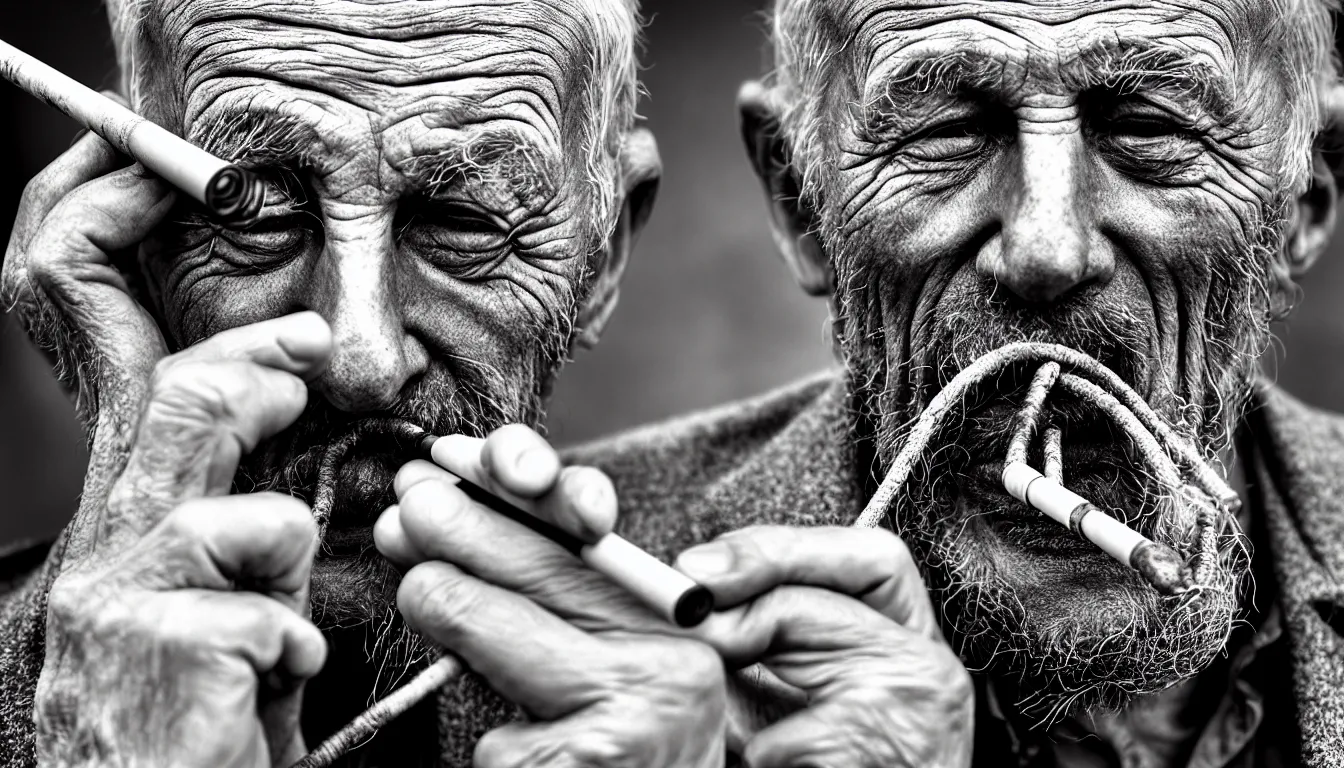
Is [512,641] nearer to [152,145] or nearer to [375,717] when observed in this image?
[375,717]

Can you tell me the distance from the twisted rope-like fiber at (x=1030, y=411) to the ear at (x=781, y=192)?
1.51ft

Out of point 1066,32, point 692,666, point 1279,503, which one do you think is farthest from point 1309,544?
point 692,666

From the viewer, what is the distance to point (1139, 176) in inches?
77.2

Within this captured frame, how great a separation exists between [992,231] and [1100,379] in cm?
24

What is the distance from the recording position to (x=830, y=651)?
1536mm

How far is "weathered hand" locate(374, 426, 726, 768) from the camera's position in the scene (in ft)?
4.71

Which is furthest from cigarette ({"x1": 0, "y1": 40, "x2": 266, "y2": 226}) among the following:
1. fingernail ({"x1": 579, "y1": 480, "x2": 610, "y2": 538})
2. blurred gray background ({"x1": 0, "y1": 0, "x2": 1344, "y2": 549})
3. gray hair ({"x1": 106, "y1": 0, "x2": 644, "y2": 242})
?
blurred gray background ({"x1": 0, "y1": 0, "x2": 1344, "y2": 549})

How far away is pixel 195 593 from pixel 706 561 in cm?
50

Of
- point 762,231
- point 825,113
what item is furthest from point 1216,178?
point 762,231

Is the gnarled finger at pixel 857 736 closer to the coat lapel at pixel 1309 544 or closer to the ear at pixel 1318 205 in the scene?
the coat lapel at pixel 1309 544

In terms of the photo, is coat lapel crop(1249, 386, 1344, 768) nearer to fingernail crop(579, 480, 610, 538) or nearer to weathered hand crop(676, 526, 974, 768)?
weathered hand crop(676, 526, 974, 768)

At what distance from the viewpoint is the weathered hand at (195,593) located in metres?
1.42

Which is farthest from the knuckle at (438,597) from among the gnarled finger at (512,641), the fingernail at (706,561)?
the fingernail at (706,561)

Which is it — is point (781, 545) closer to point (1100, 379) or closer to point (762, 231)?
point (1100, 379)
